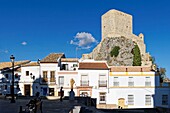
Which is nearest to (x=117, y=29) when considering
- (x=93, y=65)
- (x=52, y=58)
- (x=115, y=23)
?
(x=115, y=23)

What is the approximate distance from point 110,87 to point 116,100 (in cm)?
197

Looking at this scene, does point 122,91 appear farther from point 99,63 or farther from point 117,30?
point 117,30

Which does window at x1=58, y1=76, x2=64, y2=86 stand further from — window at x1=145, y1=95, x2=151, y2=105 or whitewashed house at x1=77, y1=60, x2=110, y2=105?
window at x1=145, y1=95, x2=151, y2=105

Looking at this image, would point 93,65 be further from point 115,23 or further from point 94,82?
point 115,23

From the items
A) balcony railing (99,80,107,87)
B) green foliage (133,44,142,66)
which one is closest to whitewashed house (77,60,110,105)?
balcony railing (99,80,107,87)

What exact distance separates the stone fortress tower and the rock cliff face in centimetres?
120

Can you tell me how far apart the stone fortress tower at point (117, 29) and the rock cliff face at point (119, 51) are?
1197mm

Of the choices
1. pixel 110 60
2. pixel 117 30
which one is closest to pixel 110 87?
pixel 110 60

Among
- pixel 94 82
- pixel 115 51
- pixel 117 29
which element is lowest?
pixel 94 82

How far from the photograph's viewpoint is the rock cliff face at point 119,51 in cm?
8200

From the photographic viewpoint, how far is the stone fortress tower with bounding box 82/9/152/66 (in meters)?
91.9

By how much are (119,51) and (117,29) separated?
399 inches

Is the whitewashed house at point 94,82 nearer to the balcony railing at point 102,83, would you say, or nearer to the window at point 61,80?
the balcony railing at point 102,83

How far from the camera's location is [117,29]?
305 ft
